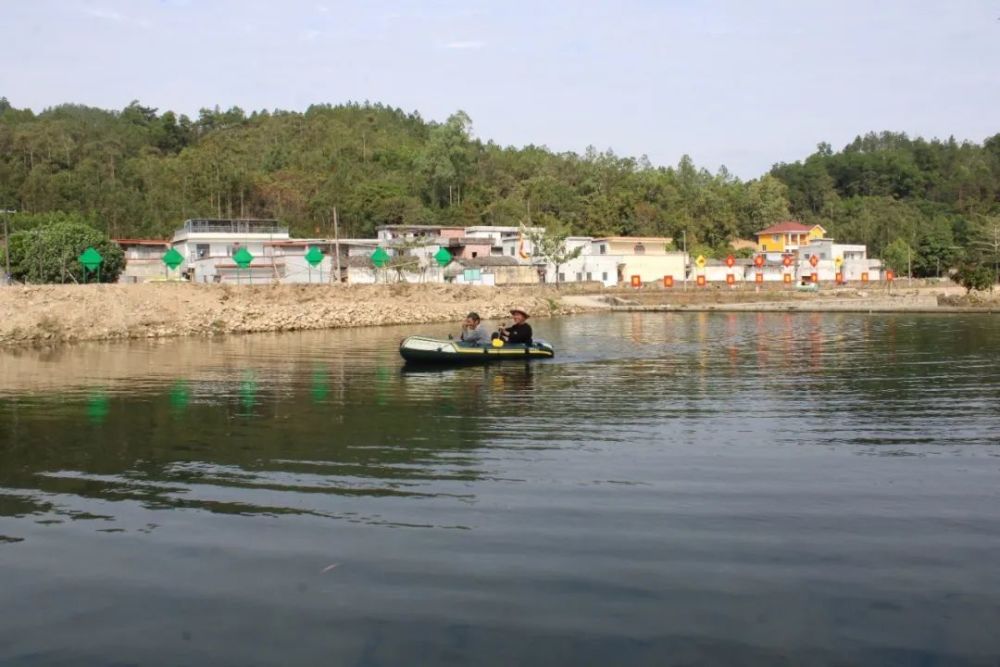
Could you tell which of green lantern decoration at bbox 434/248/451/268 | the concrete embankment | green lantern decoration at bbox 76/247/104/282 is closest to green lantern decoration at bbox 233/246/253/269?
the concrete embankment

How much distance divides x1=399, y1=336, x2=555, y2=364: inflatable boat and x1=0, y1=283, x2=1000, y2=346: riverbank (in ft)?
74.9

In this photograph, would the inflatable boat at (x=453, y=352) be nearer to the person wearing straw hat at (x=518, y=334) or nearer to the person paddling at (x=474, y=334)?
the person paddling at (x=474, y=334)

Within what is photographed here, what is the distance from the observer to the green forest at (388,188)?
85125mm

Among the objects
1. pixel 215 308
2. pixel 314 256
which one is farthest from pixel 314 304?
pixel 314 256

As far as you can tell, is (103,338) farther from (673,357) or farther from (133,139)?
(133,139)

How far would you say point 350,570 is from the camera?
902cm

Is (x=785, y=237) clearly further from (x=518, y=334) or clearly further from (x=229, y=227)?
(x=518, y=334)

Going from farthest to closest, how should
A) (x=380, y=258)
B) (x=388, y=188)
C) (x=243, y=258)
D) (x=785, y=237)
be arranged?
(x=785, y=237) → (x=388, y=188) → (x=380, y=258) → (x=243, y=258)

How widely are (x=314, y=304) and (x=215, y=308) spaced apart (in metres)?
6.65

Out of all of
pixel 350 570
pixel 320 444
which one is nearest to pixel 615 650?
pixel 350 570

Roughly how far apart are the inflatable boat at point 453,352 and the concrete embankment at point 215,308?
23026 millimetres

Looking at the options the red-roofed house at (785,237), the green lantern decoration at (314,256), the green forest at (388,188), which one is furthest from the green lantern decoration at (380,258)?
the red-roofed house at (785,237)

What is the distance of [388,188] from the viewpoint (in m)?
90.7

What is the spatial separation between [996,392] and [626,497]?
13.1 metres
